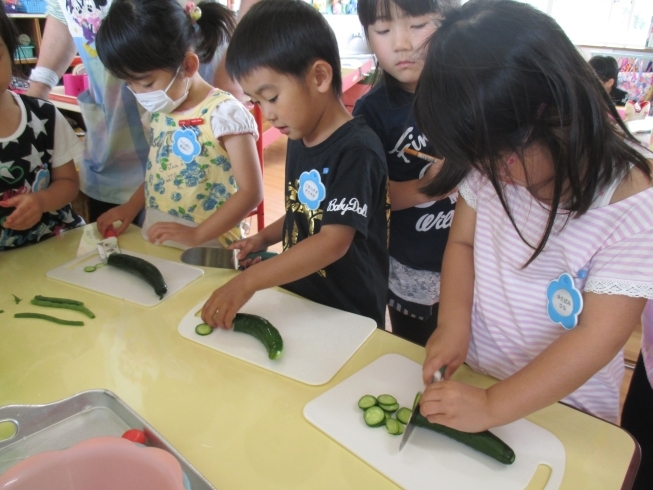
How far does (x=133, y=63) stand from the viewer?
3.74 feet

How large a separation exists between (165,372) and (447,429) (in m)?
0.43

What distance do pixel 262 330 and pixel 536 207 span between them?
1.55ft

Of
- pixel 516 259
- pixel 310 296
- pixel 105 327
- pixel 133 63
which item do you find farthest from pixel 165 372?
pixel 133 63

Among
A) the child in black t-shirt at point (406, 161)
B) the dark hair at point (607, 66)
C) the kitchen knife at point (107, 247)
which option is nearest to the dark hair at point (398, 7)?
the child in black t-shirt at point (406, 161)

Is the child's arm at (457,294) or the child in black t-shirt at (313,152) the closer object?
the child's arm at (457,294)

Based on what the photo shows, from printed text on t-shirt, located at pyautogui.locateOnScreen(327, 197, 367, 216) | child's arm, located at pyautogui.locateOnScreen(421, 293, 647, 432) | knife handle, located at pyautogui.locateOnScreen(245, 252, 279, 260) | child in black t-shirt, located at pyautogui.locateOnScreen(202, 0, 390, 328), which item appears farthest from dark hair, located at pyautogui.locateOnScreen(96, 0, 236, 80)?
child's arm, located at pyautogui.locateOnScreen(421, 293, 647, 432)

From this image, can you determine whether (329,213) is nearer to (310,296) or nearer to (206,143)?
(310,296)

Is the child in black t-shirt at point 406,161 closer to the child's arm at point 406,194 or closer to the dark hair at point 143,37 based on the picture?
the child's arm at point 406,194

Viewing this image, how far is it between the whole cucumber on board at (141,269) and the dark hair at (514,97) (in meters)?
0.62

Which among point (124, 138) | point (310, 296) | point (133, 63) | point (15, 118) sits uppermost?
point (133, 63)

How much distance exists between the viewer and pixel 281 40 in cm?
91

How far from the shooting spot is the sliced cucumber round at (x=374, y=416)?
25.8 inches

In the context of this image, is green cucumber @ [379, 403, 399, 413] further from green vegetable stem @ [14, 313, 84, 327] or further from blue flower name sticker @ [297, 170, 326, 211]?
green vegetable stem @ [14, 313, 84, 327]

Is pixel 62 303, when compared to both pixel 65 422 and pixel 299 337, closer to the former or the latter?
pixel 65 422
